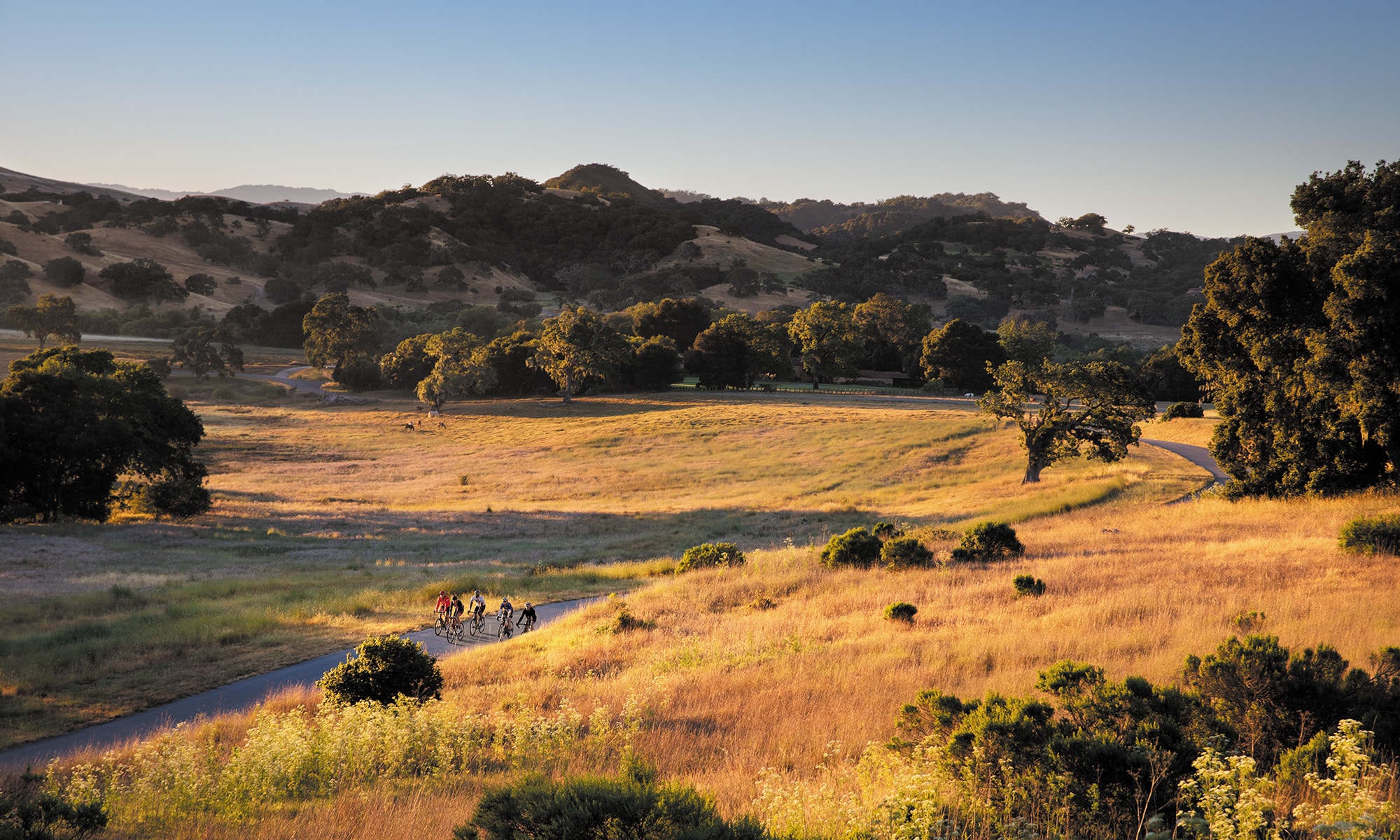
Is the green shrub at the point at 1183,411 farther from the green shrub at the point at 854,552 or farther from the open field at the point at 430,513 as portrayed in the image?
the green shrub at the point at 854,552

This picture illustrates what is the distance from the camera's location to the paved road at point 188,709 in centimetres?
1241

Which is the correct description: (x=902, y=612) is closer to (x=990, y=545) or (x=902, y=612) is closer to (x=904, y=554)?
(x=904, y=554)

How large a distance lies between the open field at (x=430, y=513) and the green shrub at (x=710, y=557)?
71.0 inches

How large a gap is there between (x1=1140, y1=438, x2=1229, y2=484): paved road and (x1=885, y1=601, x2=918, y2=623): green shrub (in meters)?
29.4

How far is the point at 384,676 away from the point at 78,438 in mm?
33686

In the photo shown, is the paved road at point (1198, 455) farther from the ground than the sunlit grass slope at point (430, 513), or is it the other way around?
the paved road at point (1198, 455)

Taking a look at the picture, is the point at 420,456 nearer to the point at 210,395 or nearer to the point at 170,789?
the point at 210,395

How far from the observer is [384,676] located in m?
13.4

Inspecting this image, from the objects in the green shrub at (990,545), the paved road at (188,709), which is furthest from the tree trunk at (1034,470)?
the paved road at (188,709)

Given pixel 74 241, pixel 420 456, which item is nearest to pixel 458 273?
pixel 74 241

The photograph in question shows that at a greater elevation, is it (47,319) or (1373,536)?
(47,319)

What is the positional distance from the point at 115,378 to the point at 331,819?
146ft

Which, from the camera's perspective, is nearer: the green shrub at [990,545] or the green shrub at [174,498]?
the green shrub at [990,545]

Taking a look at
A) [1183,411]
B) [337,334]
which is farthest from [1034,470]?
[337,334]
